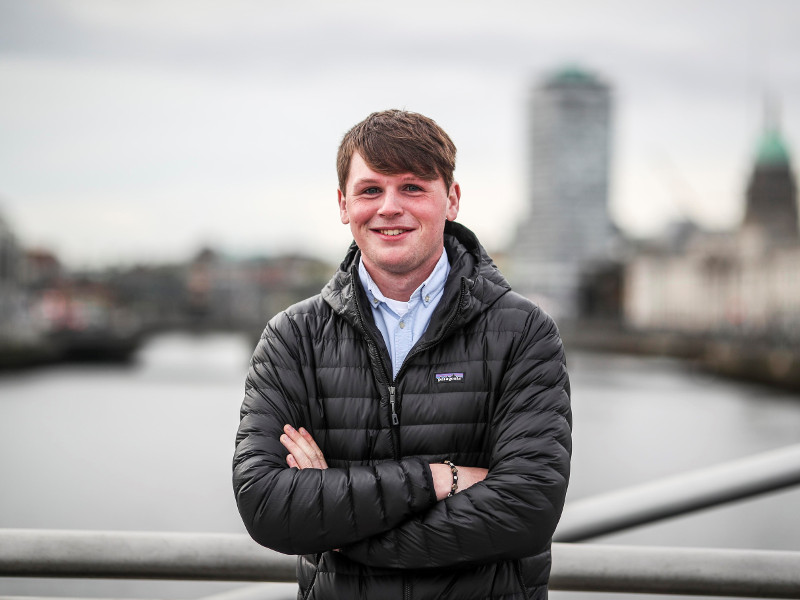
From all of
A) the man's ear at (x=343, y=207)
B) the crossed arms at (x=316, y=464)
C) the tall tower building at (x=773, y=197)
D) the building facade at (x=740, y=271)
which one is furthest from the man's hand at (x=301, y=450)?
the tall tower building at (x=773, y=197)

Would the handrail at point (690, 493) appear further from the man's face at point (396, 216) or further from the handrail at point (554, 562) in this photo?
the man's face at point (396, 216)

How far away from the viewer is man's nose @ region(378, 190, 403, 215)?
4.53ft

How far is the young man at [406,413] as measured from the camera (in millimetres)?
1300

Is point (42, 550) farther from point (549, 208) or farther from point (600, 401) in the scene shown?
point (549, 208)

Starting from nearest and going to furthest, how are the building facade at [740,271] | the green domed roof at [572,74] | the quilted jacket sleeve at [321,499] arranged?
1. the quilted jacket sleeve at [321,499]
2. the building facade at [740,271]
3. the green domed roof at [572,74]

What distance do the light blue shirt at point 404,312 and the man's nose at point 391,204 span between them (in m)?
0.12

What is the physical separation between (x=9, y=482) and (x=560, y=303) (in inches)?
3203

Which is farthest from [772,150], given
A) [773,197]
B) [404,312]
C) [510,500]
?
[510,500]

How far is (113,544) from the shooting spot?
1.45 m

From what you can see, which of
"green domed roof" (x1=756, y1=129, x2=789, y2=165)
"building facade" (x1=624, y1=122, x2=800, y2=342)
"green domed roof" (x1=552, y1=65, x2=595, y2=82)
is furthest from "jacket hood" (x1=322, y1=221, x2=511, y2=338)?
"green domed roof" (x1=552, y1=65, x2=595, y2=82)

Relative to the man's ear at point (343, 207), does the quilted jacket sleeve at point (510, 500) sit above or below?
below

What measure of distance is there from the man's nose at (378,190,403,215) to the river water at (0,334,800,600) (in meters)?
0.65

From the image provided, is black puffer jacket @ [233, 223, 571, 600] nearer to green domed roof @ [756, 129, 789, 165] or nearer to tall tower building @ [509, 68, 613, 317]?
green domed roof @ [756, 129, 789, 165]

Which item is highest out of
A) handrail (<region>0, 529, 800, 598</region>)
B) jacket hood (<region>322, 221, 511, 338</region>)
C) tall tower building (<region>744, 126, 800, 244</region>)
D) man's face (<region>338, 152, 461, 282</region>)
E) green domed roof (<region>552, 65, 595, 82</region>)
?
green domed roof (<region>552, 65, 595, 82</region>)
